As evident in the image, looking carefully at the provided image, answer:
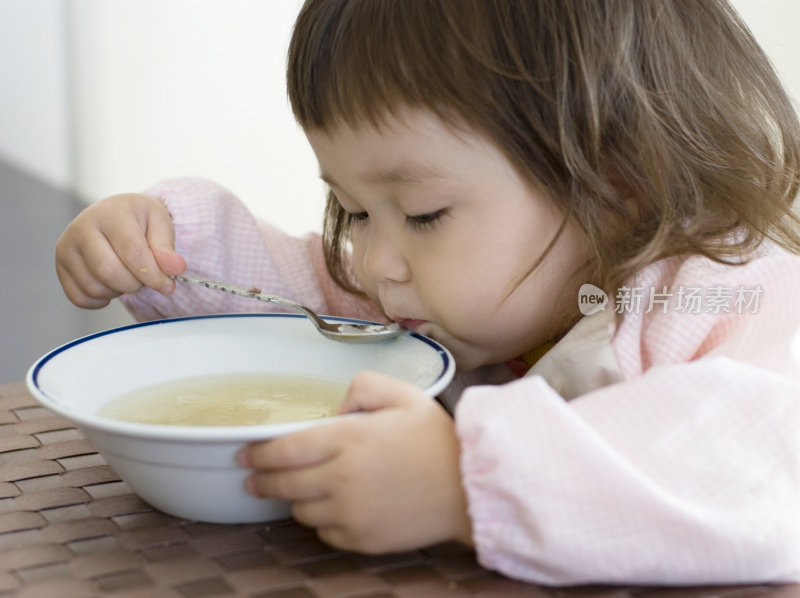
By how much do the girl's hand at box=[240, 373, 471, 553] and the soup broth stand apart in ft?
0.48

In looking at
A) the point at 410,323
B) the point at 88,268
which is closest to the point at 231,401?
the point at 410,323

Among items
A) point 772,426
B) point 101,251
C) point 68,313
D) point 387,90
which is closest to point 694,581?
point 772,426

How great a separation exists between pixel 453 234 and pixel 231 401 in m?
0.23

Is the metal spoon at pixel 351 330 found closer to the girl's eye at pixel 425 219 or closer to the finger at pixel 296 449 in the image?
the girl's eye at pixel 425 219

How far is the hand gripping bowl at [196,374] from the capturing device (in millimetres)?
591

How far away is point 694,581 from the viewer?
0.57 m

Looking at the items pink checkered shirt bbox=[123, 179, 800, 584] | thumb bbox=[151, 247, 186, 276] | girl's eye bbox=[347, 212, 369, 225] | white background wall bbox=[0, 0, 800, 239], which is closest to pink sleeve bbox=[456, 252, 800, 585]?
pink checkered shirt bbox=[123, 179, 800, 584]

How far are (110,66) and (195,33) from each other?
1.30 ft

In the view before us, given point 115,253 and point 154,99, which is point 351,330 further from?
point 154,99

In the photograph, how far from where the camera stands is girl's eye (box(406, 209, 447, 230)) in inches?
32.2

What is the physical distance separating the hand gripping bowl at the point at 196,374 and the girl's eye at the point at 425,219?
0.32 ft

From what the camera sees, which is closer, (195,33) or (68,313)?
(68,313)

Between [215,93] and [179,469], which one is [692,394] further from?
[215,93]

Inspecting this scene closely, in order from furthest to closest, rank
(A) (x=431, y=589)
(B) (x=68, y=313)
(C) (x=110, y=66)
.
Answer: (C) (x=110, y=66) < (B) (x=68, y=313) < (A) (x=431, y=589)
